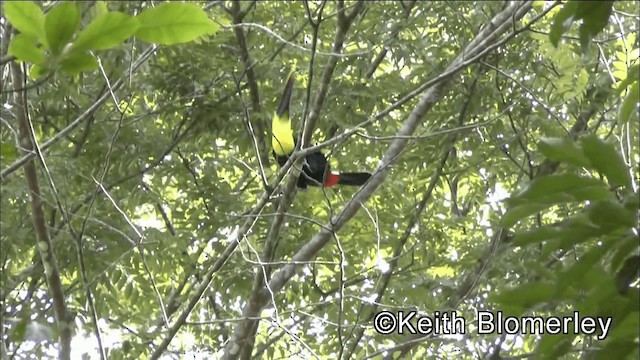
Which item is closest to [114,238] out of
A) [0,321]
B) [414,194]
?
[0,321]

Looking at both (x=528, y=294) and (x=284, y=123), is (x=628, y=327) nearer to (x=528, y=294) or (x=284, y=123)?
(x=528, y=294)

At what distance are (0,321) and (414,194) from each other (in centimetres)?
212

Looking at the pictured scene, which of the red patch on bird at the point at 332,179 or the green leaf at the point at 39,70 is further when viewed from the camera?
the red patch on bird at the point at 332,179

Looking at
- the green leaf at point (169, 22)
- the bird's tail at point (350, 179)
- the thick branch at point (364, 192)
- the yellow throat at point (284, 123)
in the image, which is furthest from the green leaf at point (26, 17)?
the bird's tail at point (350, 179)

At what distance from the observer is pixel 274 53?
3.51 meters

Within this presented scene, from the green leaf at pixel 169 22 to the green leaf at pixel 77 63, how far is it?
0.07 m

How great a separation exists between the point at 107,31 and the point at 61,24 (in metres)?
0.05

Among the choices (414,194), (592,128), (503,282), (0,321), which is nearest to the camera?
(0,321)

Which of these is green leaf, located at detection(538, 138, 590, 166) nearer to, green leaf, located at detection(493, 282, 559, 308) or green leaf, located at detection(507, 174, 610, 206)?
green leaf, located at detection(507, 174, 610, 206)

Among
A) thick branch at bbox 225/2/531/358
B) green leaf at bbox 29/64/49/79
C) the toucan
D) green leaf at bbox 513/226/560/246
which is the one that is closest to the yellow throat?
the toucan

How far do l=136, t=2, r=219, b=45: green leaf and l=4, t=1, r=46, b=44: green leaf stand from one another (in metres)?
0.11

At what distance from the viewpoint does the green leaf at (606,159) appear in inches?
34.0

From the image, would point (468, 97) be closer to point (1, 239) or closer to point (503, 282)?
point (503, 282)

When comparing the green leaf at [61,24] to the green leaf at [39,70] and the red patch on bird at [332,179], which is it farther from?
the red patch on bird at [332,179]
